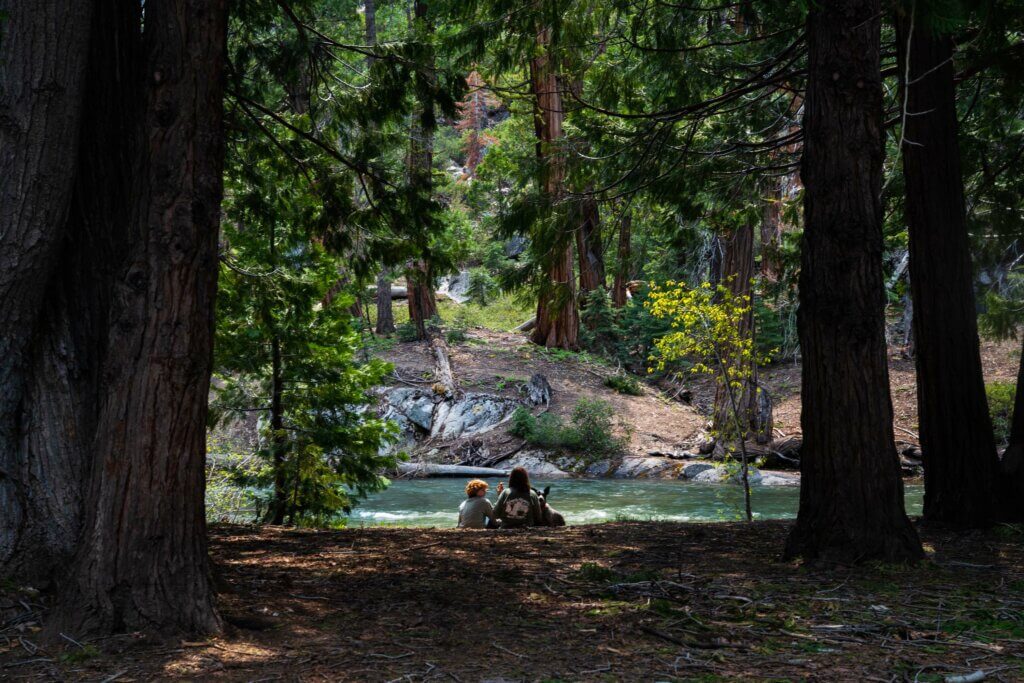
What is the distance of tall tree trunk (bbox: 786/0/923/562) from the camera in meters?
5.10

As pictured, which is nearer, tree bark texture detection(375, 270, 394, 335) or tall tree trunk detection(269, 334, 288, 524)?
tall tree trunk detection(269, 334, 288, 524)

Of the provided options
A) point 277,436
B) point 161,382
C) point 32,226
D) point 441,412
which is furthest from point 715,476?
point 32,226

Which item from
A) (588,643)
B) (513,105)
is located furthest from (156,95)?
(513,105)

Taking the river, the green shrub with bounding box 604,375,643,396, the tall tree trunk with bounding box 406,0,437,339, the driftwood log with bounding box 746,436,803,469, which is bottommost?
the river

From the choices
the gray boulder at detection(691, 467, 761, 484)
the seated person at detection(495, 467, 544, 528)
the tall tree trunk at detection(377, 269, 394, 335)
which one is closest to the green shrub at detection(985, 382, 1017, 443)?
the gray boulder at detection(691, 467, 761, 484)

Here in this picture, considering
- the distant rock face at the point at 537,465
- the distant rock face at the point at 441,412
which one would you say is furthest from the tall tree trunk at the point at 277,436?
the distant rock face at the point at 441,412

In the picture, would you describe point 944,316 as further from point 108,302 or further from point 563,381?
point 563,381

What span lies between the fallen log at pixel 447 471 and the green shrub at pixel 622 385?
5.66 metres

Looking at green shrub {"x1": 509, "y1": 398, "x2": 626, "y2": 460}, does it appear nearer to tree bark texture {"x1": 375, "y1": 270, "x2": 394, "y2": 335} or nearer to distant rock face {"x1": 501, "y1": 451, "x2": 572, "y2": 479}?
distant rock face {"x1": 501, "y1": 451, "x2": 572, "y2": 479}

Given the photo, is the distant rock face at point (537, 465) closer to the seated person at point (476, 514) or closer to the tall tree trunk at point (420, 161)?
the seated person at point (476, 514)

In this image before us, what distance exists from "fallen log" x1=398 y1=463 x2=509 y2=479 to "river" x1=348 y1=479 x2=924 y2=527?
336 millimetres

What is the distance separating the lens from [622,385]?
22.7 metres

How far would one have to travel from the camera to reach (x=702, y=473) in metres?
17.3

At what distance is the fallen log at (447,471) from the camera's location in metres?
17.8
